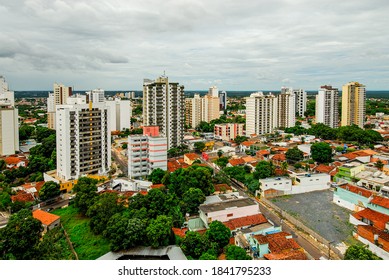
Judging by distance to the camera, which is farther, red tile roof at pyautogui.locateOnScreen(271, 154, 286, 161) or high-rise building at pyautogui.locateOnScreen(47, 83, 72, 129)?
high-rise building at pyautogui.locateOnScreen(47, 83, 72, 129)

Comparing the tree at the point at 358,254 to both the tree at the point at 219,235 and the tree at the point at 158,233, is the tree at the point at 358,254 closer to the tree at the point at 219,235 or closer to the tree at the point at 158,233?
the tree at the point at 219,235

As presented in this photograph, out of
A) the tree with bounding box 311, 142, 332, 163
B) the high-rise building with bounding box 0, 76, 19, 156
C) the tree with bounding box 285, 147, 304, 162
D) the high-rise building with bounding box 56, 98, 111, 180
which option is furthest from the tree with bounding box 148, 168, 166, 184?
the high-rise building with bounding box 0, 76, 19, 156

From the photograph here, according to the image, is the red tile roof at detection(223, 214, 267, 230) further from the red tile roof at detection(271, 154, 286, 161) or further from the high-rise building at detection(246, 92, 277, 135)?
the high-rise building at detection(246, 92, 277, 135)

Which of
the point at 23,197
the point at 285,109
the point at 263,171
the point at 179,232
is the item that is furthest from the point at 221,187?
the point at 285,109

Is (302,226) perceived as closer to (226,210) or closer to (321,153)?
(226,210)

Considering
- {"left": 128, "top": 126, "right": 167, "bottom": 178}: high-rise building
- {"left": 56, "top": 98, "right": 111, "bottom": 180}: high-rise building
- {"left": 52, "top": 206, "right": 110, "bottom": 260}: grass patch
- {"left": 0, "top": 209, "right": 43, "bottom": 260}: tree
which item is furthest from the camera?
{"left": 128, "top": 126, "right": 167, "bottom": 178}: high-rise building

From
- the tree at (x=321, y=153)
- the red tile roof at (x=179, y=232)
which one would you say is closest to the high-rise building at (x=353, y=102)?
the tree at (x=321, y=153)

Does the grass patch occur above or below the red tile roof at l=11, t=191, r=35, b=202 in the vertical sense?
below
